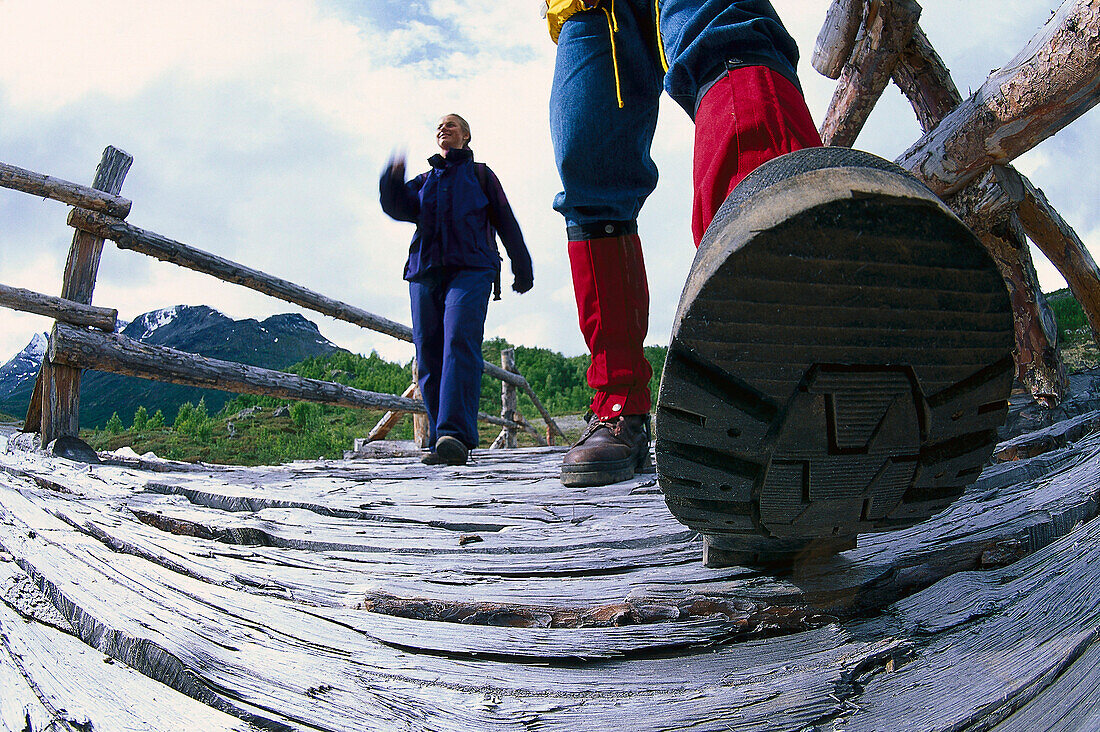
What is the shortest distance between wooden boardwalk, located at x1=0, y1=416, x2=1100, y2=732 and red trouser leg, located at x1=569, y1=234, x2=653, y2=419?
40 centimetres

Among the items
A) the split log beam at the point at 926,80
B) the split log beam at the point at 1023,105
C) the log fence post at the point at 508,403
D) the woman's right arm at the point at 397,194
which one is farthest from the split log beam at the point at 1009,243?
the log fence post at the point at 508,403

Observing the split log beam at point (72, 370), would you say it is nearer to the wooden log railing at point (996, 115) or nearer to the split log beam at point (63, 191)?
the split log beam at point (63, 191)

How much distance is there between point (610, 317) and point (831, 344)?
3.20 feet

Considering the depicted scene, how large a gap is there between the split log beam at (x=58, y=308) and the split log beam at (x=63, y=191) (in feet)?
1.51

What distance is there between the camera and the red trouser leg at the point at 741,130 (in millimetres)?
721

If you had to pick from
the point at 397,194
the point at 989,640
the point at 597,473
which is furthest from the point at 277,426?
the point at 989,640

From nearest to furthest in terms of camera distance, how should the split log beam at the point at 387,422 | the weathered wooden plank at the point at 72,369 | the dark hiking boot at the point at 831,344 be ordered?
the dark hiking boot at the point at 831,344 → the weathered wooden plank at the point at 72,369 → the split log beam at the point at 387,422

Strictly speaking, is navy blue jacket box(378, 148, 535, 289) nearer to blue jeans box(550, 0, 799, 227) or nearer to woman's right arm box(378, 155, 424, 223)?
woman's right arm box(378, 155, 424, 223)

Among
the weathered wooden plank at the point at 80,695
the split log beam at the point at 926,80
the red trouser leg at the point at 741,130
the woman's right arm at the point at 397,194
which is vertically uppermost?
the split log beam at the point at 926,80

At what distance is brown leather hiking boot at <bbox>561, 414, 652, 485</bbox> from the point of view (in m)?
1.44

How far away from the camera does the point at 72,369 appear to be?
268 centimetres

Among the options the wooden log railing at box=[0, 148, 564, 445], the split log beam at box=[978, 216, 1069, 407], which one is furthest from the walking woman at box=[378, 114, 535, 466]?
the split log beam at box=[978, 216, 1069, 407]

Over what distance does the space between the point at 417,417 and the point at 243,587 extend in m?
4.86

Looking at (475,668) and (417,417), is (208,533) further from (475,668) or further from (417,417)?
(417,417)
